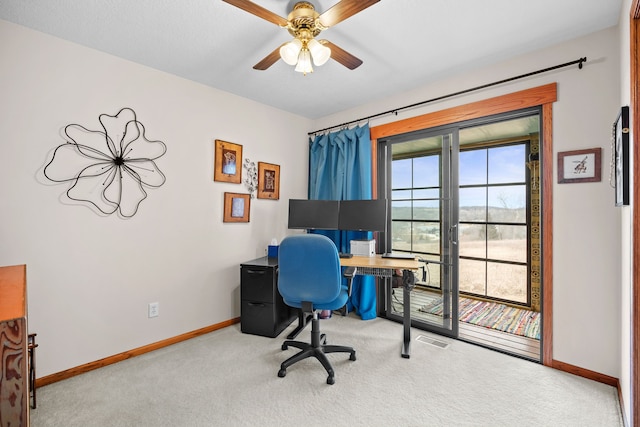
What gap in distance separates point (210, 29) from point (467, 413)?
294 centimetres

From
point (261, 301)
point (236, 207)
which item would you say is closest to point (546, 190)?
point (261, 301)

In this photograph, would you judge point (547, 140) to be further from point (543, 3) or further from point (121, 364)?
point (121, 364)

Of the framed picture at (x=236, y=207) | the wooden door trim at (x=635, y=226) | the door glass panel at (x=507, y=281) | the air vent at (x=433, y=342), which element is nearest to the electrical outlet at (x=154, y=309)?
the framed picture at (x=236, y=207)

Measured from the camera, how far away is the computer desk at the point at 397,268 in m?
2.42

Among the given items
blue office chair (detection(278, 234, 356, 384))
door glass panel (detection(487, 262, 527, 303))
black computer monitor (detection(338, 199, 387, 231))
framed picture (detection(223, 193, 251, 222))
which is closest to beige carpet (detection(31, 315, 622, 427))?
blue office chair (detection(278, 234, 356, 384))

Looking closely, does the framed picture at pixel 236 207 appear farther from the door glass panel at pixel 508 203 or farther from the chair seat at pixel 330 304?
the door glass panel at pixel 508 203

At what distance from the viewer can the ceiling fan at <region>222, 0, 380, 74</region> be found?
4.86 feet

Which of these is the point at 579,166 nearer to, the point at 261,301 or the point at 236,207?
the point at 261,301

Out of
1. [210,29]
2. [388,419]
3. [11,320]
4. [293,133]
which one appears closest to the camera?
[11,320]

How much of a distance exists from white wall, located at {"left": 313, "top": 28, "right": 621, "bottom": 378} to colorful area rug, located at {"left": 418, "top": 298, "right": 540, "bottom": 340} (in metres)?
0.86

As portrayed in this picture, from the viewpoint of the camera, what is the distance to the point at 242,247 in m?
3.21

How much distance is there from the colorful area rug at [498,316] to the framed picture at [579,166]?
159 cm

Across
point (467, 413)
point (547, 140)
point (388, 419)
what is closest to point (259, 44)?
point (547, 140)

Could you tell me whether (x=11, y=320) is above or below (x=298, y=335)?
above
